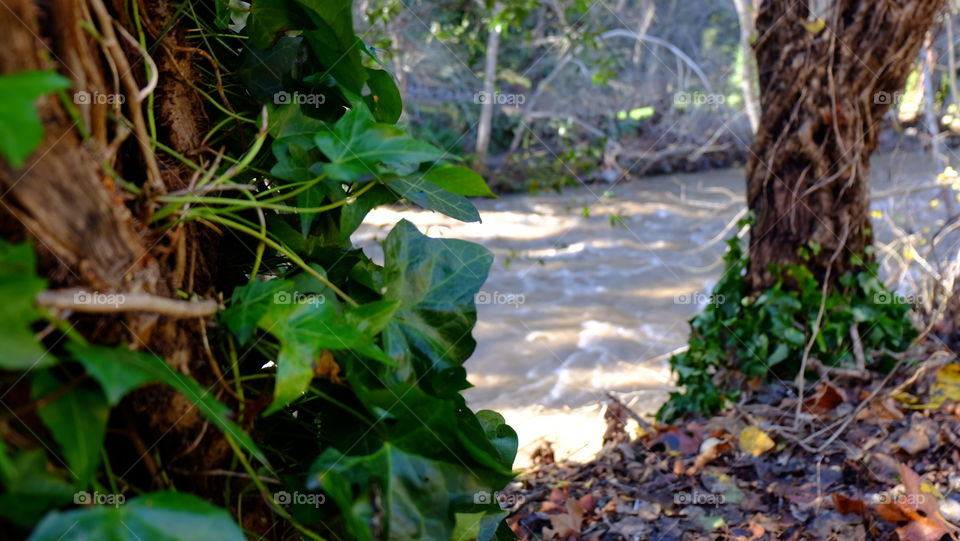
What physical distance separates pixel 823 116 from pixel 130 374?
2.47 m

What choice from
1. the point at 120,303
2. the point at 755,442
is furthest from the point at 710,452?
the point at 120,303

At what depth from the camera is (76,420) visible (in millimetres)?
609

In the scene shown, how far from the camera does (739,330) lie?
2.72 meters

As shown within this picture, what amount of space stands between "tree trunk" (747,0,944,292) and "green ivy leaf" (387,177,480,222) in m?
1.90

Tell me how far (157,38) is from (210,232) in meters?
0.23

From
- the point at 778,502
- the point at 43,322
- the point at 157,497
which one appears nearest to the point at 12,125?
the point at 43,322

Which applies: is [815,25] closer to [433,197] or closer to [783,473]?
[783,473]

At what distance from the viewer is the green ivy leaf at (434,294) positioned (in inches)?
37.6

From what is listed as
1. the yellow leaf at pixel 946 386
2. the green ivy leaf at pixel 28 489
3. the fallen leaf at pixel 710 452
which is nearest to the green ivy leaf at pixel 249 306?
the green ivy leaf at pixel 28 489

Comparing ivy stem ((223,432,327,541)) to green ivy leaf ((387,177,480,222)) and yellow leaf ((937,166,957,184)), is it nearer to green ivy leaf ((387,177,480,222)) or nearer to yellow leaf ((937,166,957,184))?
green ivy leaf ((387,177,480,222))

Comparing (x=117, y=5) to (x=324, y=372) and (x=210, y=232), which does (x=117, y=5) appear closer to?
(x=210, y=232)

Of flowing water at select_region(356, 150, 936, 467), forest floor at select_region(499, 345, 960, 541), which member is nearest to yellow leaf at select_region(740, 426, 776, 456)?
forest floor at select_region(499, 345, 960, 541)

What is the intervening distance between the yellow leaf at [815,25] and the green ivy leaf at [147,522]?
97.8 inches

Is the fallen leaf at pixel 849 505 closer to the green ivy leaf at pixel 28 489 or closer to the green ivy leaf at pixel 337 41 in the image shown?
the green ivy leaf at pixel 337 41
